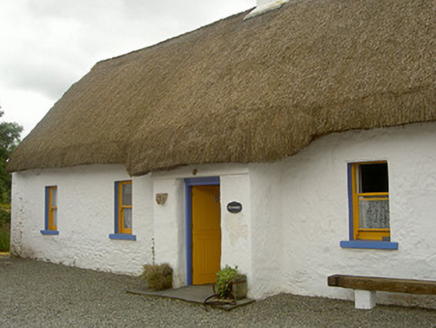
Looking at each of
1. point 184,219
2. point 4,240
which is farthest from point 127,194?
point 4,240

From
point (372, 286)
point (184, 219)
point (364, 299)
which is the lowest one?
point (364, 299)

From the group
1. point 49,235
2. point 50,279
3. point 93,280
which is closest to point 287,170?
point 93,280

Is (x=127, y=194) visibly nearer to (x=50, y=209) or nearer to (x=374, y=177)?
(x=50, y=209)

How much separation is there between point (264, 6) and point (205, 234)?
5.66 metres

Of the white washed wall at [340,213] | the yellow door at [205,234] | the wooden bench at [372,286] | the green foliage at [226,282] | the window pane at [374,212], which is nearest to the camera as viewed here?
the wooden bench at [372,286]

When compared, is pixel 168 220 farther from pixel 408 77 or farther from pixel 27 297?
pixel 408 77

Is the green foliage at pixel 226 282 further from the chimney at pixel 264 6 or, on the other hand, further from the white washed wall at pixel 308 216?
the chimney at pixel 264 6

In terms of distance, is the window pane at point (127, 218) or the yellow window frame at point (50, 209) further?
the yellow window frame at point (50, 209)

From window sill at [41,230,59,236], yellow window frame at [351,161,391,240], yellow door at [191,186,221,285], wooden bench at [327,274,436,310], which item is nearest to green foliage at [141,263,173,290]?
yellow door at [191,186,221,285]

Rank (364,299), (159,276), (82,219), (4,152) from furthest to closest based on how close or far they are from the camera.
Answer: (4,152), (82,219), (159,276), (364,299)

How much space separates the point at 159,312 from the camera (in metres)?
8.00

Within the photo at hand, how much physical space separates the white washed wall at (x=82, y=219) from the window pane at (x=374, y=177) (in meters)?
4.76

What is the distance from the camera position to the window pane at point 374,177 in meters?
8.06

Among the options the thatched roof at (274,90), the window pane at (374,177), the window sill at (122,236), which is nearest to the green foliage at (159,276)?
the thatched roof at (274,90)
